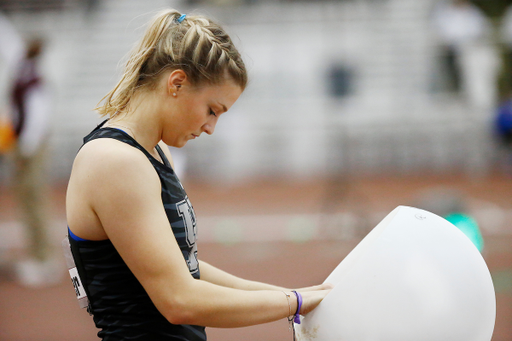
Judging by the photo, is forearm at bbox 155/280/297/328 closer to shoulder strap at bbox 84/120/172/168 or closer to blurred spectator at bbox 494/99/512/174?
shoulder strap at bbox 84/120/172/168

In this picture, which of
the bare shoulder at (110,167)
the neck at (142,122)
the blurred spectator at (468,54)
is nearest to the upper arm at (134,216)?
the bare shoulder at (110,167)

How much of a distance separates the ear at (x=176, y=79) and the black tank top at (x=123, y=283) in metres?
0.18

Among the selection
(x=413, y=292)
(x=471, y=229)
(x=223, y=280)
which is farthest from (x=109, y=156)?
(x=471, y=229)

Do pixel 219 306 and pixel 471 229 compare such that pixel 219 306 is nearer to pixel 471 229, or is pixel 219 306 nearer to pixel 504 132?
pixel 471 229

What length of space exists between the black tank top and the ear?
0.18 metres

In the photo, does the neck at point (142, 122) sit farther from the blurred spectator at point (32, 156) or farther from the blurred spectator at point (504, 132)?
the blurred spectator at point (504, 132)

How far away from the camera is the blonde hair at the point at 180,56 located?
4.90 ft

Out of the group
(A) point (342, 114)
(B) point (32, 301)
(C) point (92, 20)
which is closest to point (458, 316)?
(B) point (32, 301)

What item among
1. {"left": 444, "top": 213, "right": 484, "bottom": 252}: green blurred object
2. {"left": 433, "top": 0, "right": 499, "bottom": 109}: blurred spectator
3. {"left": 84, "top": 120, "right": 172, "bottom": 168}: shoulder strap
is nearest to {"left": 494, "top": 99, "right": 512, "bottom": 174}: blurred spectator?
{"left": 433, "top": 0, "right": 499, "bottom": 109}: blurred spectator

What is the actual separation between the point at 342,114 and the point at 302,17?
165 inches

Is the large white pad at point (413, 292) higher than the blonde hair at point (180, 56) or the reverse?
the reverse

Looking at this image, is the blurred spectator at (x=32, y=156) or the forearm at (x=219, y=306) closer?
the forearm at (x=219, y=306)

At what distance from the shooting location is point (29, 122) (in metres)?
5.87

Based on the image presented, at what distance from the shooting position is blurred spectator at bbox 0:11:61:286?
19.3ft
